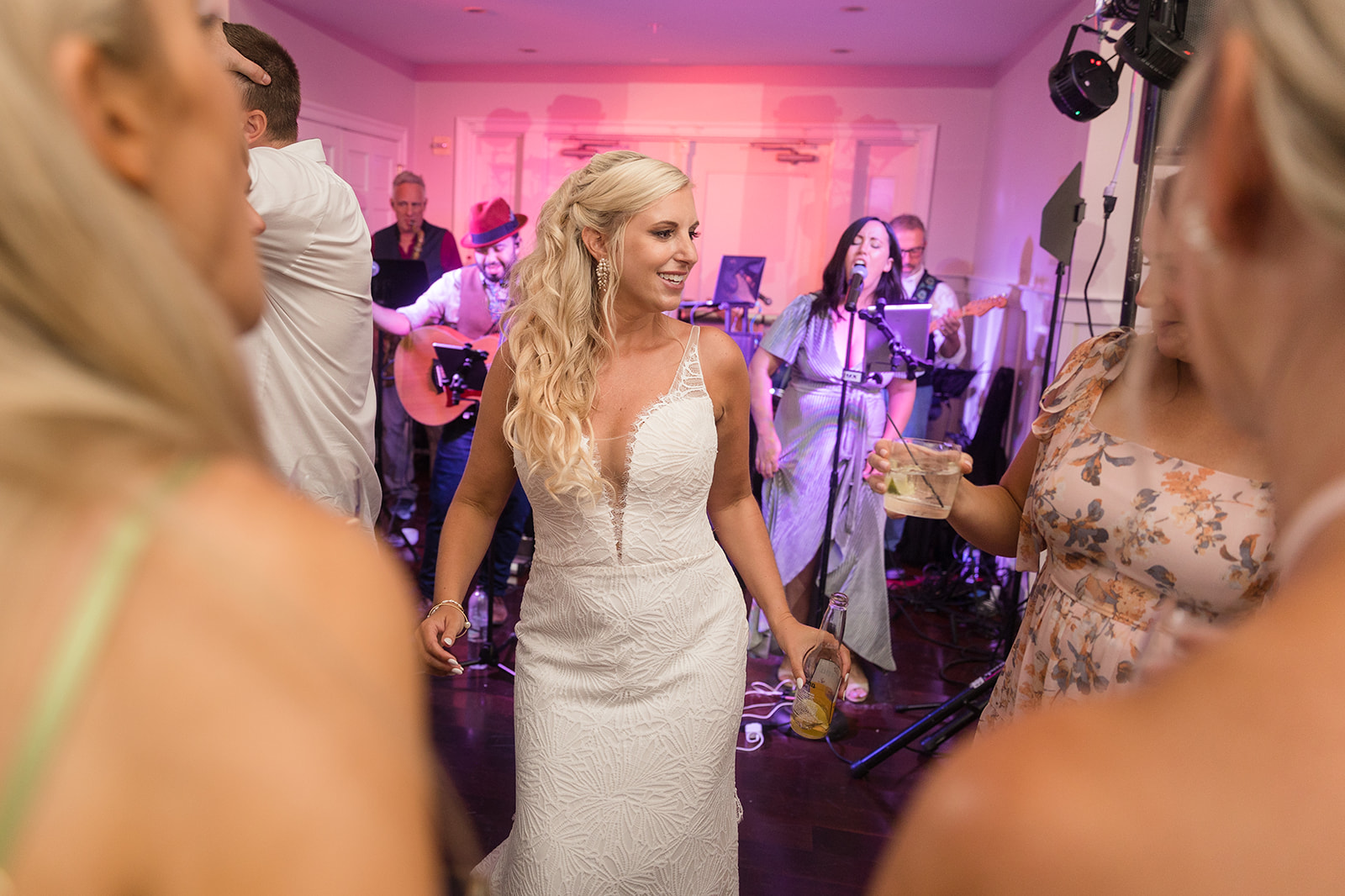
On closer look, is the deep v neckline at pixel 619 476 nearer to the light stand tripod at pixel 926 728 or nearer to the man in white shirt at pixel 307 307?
the man in white shirt at pixel 307 307

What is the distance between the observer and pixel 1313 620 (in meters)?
0.39

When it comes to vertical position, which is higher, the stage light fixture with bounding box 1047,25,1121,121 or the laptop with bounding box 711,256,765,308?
the stage light fixture with bounding box 1047,25,1121,121

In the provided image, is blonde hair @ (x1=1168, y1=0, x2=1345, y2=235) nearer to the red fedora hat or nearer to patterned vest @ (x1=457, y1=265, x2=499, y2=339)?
patterned vest @ (x1=457, y1=265, x2=499, y2=339)

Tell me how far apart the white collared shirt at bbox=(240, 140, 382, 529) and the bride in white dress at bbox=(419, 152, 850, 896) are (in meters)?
0.41

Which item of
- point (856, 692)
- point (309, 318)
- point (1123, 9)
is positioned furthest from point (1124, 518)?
point (856, 692)

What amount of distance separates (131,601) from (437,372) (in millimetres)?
4277

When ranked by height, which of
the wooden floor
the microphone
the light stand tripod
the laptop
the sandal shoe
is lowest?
the wooden floor

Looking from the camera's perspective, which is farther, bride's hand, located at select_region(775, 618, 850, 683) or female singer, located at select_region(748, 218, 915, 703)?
female singer, located at select_region(748, 218, 915, 703)

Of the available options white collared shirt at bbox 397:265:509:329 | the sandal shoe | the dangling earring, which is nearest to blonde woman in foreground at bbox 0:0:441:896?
the dangling earring

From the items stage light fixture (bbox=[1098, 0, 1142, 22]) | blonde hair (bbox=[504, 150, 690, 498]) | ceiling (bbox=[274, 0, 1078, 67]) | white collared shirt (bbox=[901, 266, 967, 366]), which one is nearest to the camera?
blonde hair (bbox=[504, 150, 690, 498])

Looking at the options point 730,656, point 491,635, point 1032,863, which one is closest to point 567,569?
point 730,656

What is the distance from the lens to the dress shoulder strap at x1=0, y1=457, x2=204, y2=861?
0.36 m

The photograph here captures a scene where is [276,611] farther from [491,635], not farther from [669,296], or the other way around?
[491,635]

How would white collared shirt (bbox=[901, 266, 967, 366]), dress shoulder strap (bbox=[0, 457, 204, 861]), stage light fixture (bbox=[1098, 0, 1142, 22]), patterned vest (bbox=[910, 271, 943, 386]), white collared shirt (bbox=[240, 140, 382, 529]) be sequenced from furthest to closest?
white collared shirt (bbox=[901, 266, 967, 366]), patterned vest (bbox=[910, 271, 943, 386]), stage light fixture (bbox=[1098, 0, 1142, 22]), white collared shirt (bbox=[240, 140, 382, 529]), dress shoulder strap (bbox=[0, 457, 204, 861])
